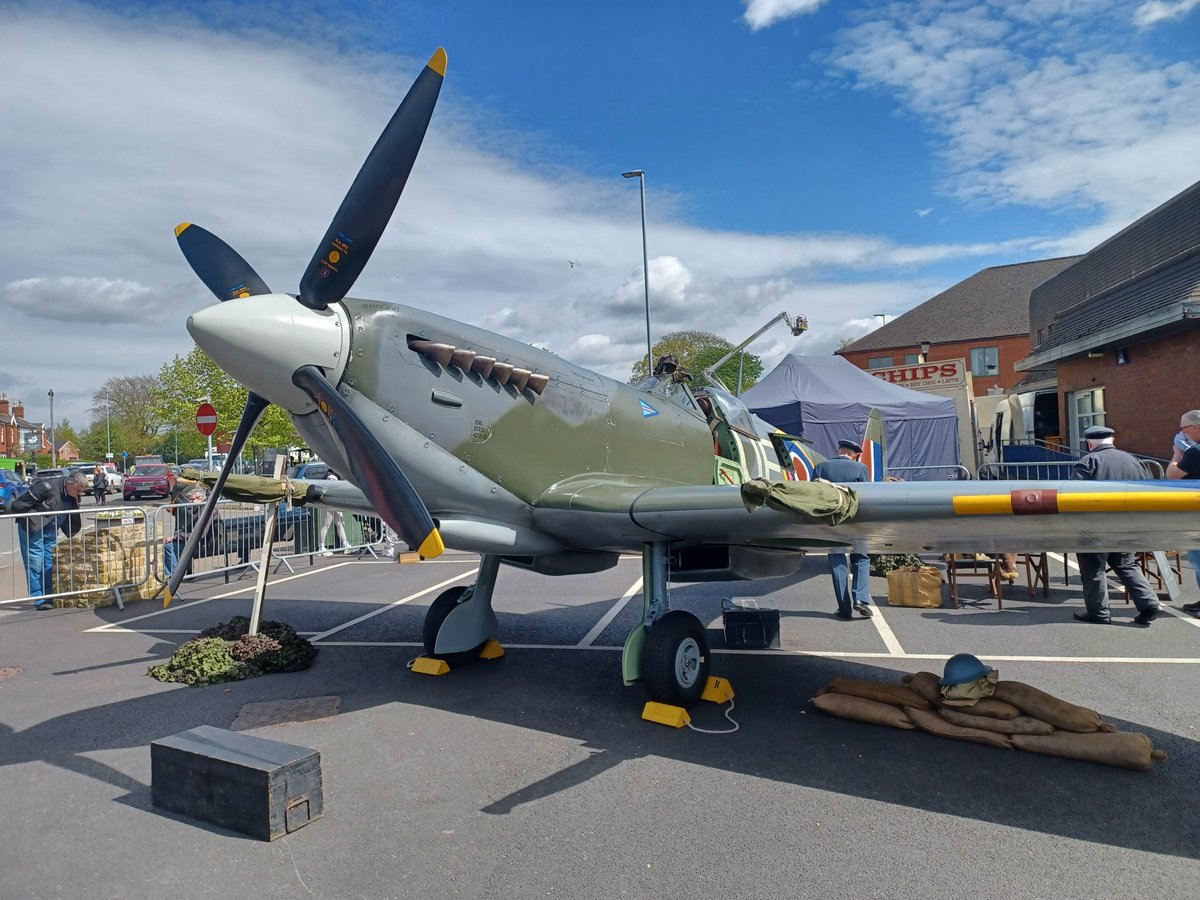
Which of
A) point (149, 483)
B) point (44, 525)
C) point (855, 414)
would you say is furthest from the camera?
point (149, 483)

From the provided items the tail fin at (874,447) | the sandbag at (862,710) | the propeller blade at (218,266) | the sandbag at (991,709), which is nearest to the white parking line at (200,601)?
the propeller blade at (218,266)

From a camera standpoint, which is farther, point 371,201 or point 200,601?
point 200,601

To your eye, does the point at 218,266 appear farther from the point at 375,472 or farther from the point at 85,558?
the point at 85,558

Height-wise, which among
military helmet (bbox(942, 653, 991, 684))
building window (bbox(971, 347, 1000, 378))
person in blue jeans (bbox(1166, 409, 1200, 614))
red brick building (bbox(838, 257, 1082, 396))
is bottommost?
military helmet (bbox(942, 653, 991, 684))

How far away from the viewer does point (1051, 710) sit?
4.45 m

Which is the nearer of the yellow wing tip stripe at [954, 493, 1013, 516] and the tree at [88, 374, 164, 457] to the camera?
the yellow wing tip stripe at [954, 493, 1013, 516]

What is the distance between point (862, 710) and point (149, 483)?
3755cm

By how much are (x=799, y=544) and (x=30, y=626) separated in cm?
812

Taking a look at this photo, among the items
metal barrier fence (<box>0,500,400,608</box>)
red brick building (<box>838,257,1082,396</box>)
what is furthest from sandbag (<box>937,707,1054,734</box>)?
red brick building (<box>838,257,1082,396</box>)

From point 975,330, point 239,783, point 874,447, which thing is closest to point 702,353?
point 975,330

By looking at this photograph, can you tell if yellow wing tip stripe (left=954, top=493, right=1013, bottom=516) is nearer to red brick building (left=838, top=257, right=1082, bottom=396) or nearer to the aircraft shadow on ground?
the aircraft shadow on ground

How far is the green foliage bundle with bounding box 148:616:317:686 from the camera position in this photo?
596 cm

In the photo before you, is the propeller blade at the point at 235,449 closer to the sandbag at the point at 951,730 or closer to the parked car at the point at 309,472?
the sandbag at the point at 951,730

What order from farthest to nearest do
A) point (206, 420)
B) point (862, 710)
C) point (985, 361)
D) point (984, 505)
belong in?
point (985, 361) → point (206, 420) → point (862, 710) → point (984, 505)
